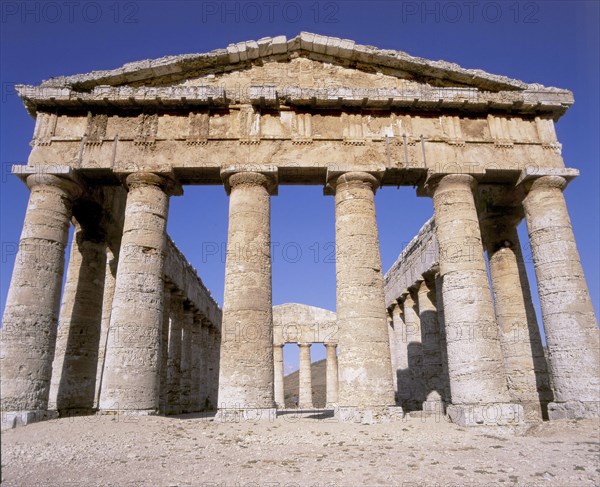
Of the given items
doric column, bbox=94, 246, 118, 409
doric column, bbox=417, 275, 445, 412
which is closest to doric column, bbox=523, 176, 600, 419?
doric column, bbox=417, 275, 445, 412

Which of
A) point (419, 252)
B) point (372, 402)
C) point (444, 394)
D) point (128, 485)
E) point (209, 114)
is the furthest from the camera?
point (419, 252)

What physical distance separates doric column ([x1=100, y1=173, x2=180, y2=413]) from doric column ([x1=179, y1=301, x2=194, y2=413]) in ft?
32.7

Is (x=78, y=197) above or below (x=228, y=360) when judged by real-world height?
above

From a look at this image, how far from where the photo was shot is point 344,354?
1191 centimetres

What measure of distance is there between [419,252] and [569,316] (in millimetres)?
8720

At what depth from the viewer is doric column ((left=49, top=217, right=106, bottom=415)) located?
14047 millimetres

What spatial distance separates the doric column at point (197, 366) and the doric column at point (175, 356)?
2750 mm

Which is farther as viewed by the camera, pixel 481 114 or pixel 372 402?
pixel 481 114

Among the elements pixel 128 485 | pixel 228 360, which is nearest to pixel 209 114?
pixel 228 360

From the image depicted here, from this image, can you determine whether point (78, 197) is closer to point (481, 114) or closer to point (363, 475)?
point (363, 475)

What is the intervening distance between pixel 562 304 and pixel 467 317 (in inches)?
110

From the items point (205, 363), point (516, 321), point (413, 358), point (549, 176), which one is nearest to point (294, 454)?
point (516, 321)

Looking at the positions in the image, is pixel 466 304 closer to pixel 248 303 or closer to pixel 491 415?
pixel 491 415

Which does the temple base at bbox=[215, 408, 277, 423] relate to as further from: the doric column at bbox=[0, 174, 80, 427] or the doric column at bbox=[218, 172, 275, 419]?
the doric column at bbox=[0, 174, 80, 427]
